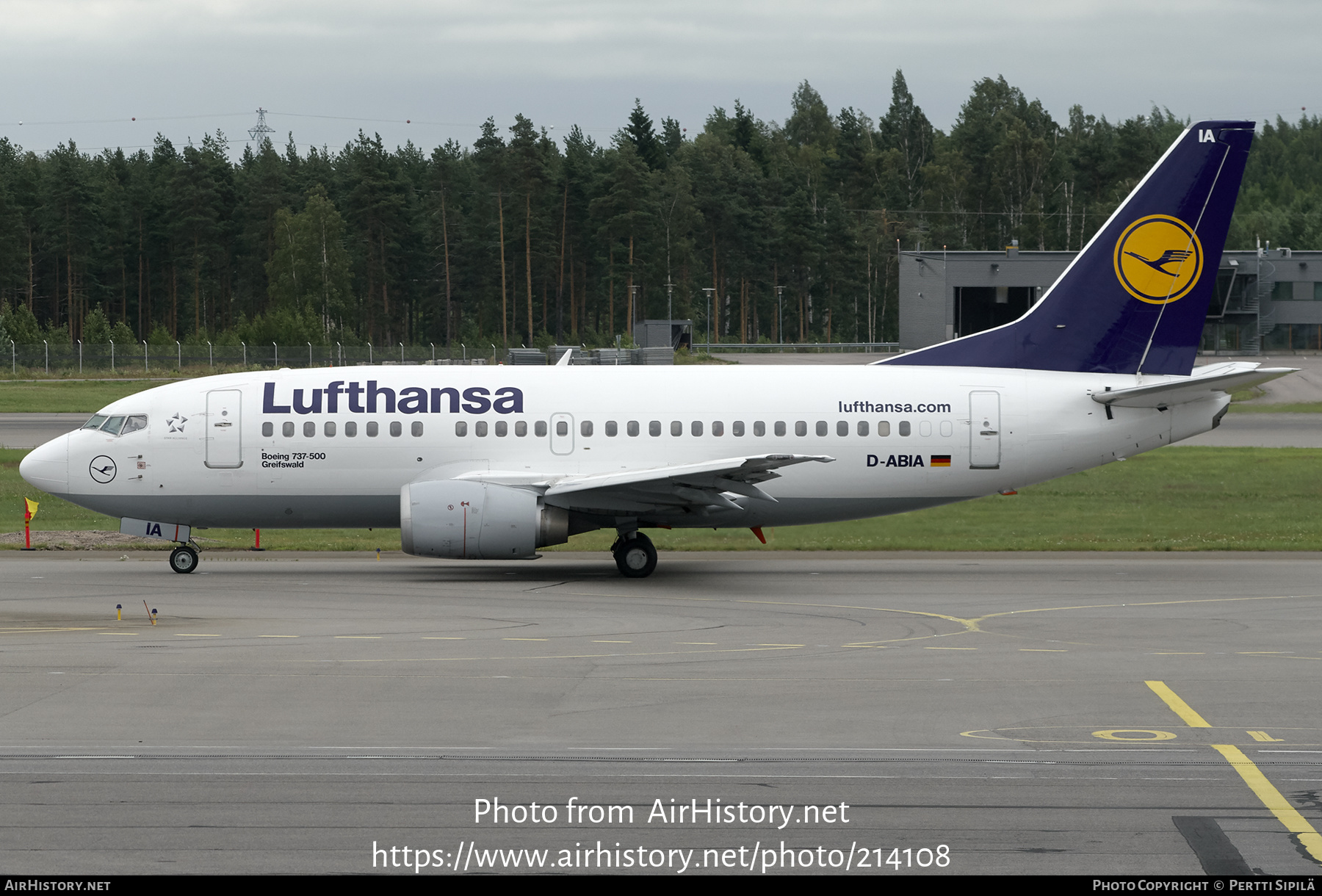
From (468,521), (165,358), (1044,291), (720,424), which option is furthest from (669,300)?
(468,521)

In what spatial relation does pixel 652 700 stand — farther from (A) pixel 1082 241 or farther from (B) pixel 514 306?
(A) pixel 1082 241

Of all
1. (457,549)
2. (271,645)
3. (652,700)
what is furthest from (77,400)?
(652,700)

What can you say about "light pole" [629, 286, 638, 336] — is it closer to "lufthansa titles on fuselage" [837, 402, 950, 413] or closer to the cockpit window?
"lufthansa titles on fuselage" [837, 402, 950, 413]

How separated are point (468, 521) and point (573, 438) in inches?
123

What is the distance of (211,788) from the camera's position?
1174cm

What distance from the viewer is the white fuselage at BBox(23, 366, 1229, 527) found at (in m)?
26.3

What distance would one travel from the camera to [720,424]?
1054 inches

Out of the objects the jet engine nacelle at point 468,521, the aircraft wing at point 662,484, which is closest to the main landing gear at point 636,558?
the aircraft wing at point 662,484

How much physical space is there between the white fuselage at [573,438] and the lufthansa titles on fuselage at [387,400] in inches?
1.3

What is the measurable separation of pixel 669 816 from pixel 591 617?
416 inches

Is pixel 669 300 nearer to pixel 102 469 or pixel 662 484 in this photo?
pixel 102 469

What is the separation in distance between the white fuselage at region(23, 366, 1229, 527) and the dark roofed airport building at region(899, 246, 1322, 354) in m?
69.7

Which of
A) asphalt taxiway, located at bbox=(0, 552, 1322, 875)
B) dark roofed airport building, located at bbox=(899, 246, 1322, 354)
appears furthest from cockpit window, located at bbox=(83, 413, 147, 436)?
dark roofed airport building, located at bbox=(899, 246, 1322, 354)
